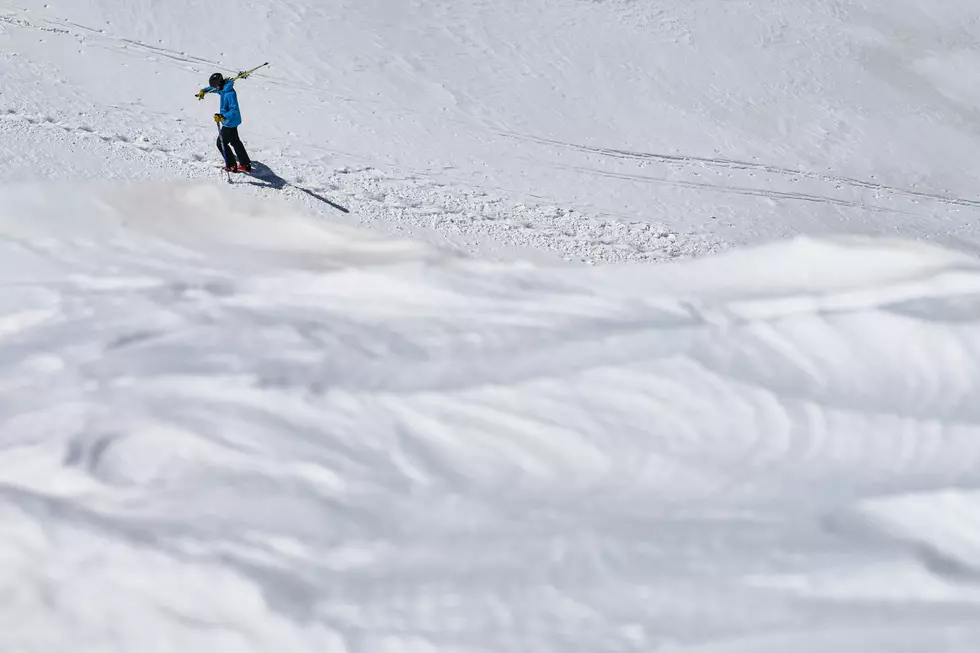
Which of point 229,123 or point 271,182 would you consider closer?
point 229,123

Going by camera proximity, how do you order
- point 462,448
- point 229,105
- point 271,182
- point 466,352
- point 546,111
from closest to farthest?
1. point 462,448
2. point 466,352
3. point 229,105
4. point 271,182
5. point 546,111

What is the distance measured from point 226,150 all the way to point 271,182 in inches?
15.2

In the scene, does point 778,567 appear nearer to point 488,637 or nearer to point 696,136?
point 488,637

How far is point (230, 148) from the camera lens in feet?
20.8

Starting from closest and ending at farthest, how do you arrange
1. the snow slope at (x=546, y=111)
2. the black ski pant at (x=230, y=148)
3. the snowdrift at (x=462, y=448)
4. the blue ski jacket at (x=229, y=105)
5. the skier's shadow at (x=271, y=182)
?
the snowdrift at (x=462, y=448) < the blue ski jacket at (x=229, y=105) < the black ski pant at (x=230, y=148) < the skier's shadow at (x=271, y=182) < the snow slope at (x=546, y=111)

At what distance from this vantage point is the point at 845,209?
700cm

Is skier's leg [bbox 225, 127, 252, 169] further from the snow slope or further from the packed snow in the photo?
the snow slope

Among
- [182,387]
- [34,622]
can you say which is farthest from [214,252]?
[34,622]

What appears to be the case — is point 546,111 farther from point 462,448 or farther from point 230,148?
point 462,448

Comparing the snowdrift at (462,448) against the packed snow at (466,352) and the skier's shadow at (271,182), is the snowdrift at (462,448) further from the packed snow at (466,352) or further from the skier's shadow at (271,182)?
the skier's shadow at (271,182)

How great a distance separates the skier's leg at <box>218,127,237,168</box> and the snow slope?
0.55 feet

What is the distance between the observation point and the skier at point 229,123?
6012mm

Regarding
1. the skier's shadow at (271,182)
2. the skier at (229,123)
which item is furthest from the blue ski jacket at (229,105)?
the skier's shadow at (271,182)

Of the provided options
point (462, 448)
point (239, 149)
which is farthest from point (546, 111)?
point (462, 448)
